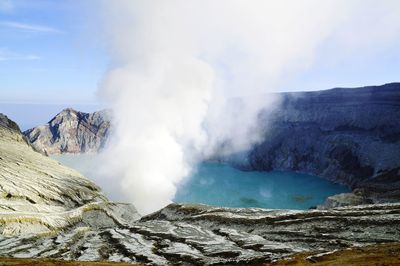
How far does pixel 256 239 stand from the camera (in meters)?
48.7

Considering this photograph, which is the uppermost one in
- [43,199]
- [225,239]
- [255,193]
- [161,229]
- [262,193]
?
[43,199]

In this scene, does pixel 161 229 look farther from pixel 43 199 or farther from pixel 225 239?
pixel 43 199

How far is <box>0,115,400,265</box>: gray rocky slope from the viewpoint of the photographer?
42531mm

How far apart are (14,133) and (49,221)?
60.1m

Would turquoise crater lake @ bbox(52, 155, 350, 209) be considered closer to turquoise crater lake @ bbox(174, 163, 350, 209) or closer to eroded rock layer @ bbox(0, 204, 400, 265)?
turquoise crater lake @ bbox(174, 163, 350, 209)

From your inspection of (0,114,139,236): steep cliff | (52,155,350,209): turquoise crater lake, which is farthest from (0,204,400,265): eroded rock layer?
(52,155,350,209): turquoise crater lake

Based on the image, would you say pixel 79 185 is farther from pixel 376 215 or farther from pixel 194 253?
pixel 376 215

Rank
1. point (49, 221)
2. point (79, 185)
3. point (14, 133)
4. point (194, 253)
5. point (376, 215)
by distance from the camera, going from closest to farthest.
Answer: point (194, 253)
point (376, 215)
point (49, 221)
point (79, 185)
point (14, 133)

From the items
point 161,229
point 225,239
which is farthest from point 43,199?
point 225,239

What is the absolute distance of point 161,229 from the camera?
6000cm

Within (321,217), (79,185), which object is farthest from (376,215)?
(79,185)

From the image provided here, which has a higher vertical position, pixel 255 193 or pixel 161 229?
pixel 161 229

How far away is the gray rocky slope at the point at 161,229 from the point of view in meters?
42.5

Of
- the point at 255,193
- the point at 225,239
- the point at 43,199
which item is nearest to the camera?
the point at 225,239
